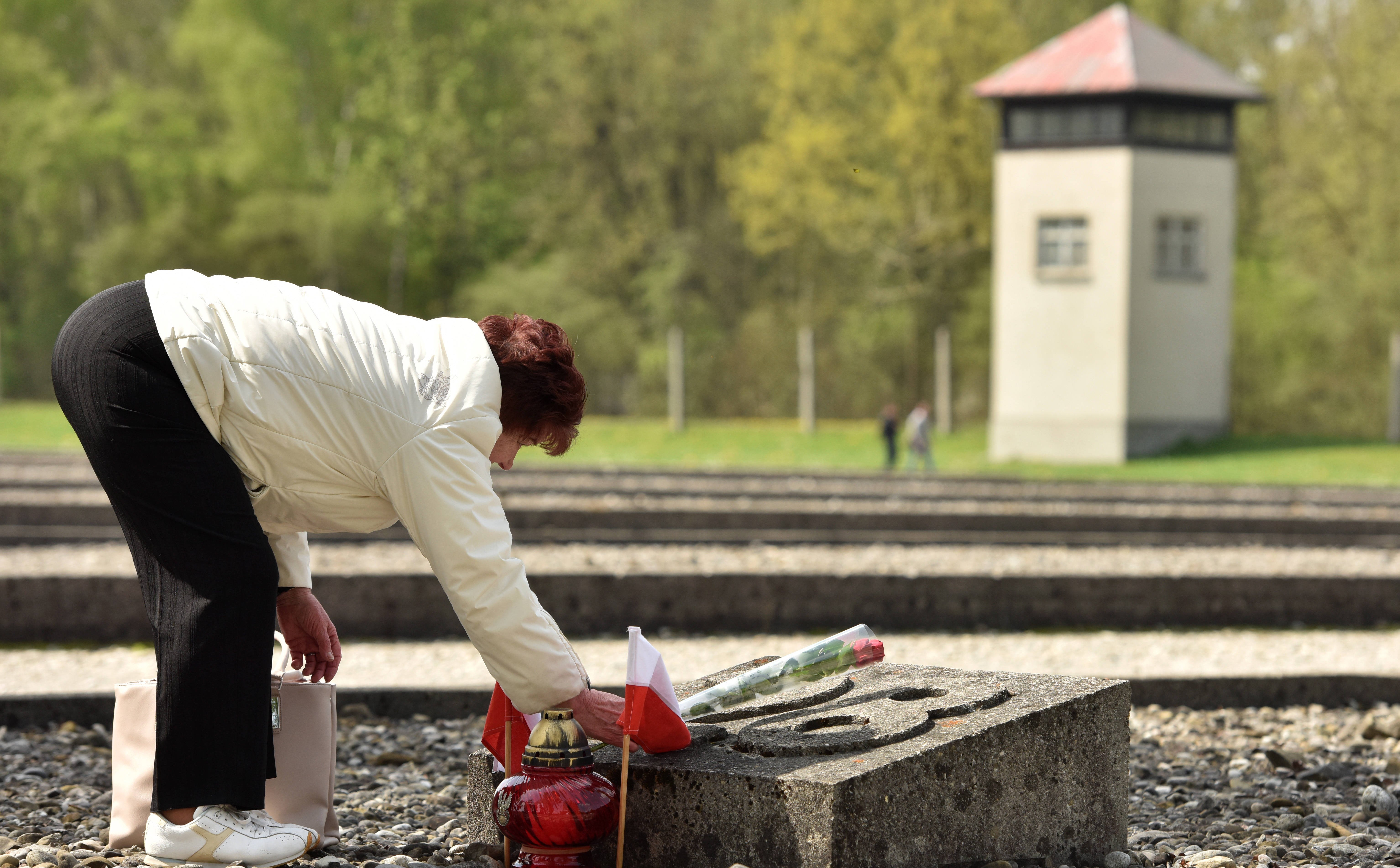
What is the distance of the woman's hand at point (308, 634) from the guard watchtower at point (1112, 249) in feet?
73.7

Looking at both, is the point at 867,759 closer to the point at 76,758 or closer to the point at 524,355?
the point at 524,355

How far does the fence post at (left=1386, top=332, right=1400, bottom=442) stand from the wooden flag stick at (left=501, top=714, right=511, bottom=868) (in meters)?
26.0

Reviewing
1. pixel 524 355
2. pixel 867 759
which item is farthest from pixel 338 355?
pixel 867 759

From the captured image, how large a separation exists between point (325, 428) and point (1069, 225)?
23511mm

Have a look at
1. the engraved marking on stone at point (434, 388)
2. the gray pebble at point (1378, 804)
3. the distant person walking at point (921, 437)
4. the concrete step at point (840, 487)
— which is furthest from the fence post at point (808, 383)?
the engraved marking on stone at point (434, 388)

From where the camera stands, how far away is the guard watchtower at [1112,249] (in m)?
25.0

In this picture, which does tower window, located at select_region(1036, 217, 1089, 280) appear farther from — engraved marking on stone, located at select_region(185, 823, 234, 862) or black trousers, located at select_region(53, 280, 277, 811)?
engraved marking on stone, located at select_region(185, 823, 234, 862)

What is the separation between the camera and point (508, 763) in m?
3.68

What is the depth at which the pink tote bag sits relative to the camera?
3.78 meters

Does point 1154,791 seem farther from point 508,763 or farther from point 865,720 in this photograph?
point 508,763

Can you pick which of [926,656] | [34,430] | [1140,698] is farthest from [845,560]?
[34,430]

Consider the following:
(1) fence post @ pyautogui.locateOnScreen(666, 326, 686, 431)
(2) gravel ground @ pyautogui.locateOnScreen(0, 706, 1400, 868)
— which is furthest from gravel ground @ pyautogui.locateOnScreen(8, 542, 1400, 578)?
(1) fence post @ pyautogui.locateOnScreen(666, 326, 686, 431)

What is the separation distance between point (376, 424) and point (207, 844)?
42.8 inches

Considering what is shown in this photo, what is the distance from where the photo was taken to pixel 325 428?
133 inches
